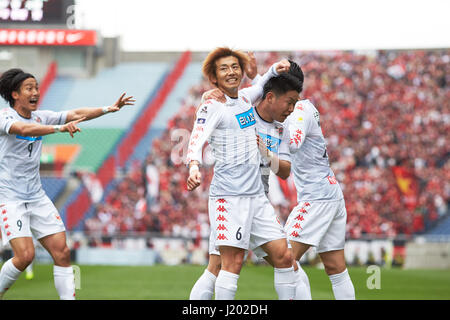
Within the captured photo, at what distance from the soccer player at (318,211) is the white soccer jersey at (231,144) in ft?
3.38

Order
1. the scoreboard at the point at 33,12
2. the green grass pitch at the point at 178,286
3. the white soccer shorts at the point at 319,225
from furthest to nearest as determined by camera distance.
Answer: the scoreboard at the point at 33,12
the green grass pitch at the point at 178,286
the white soccer shorts at the point at 319,225

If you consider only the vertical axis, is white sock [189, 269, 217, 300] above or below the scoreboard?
below

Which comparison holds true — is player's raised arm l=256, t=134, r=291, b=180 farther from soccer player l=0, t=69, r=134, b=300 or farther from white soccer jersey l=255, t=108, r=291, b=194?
soccer player l=0, t=69, r=134, b=300

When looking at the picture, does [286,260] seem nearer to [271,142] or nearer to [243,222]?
[243,222]

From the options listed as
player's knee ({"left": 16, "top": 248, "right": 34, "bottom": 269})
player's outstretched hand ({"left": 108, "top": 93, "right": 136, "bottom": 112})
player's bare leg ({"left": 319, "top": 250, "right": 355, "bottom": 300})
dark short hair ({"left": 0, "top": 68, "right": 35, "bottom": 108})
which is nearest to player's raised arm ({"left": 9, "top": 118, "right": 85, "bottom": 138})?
dark short hair ({"left": 0, "top": 68, "right": 35, "bottom": 108})

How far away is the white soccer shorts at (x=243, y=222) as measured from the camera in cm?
537

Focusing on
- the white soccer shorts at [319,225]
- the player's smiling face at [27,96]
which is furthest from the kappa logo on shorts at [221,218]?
the player's smiling face at [27,96]

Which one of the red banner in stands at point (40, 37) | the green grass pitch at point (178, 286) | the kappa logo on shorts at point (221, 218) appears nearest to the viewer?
the kappa logo on shorts at point (221, 218)

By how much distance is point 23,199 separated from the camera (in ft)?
21.8

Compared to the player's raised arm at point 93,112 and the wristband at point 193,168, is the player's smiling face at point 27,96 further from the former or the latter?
the wristband at point 193,168

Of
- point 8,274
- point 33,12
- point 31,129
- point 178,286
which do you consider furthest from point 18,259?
point 33,12

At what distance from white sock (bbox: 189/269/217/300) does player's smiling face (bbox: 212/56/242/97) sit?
1721mm

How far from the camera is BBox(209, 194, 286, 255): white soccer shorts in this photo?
5.37 m
